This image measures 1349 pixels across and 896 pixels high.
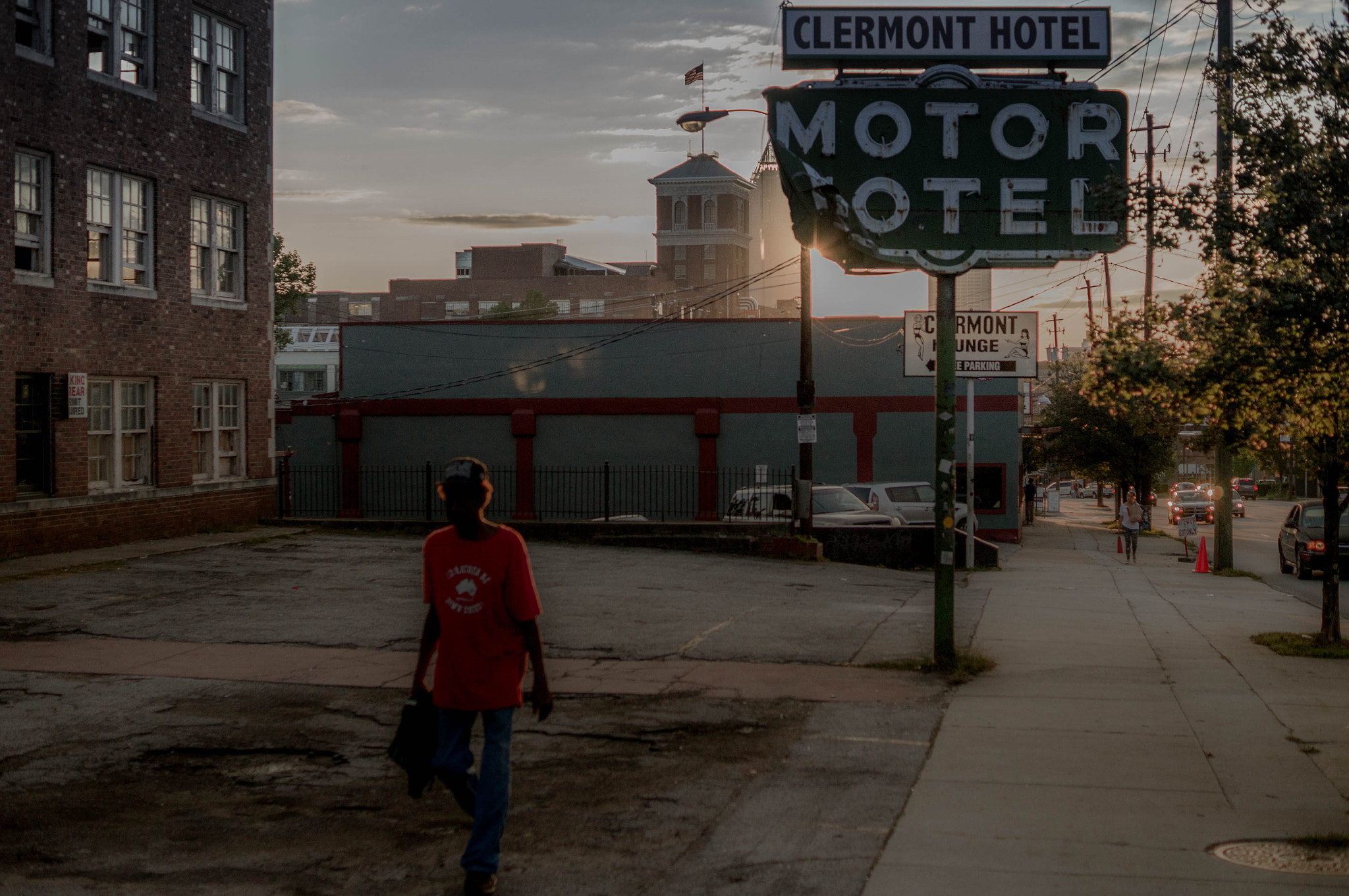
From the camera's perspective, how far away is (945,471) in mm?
9969

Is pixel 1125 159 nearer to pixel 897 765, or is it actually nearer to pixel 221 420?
pixel 897 765

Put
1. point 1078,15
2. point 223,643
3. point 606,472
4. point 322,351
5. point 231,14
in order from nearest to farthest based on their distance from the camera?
point 1078,15 → point 223,643 → point 231,14 → point 606,472 → point 322,351

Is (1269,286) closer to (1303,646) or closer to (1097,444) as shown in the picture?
(1303,646)

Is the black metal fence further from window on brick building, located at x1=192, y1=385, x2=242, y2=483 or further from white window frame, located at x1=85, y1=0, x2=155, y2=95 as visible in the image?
white window frame, located at x1=85, y1=0, x2=155, y2=95

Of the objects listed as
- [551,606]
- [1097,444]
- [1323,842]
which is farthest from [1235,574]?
[1097,444]

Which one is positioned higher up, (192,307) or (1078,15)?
(1078,15)

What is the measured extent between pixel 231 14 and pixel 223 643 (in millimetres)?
14873

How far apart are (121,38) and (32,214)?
353 centimetres

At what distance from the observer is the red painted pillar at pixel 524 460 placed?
3359 centimetres

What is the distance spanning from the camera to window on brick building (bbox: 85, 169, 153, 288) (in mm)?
18906

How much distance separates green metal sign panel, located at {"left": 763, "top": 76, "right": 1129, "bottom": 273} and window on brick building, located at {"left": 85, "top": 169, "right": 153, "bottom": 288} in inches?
517

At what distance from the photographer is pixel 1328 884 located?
5.19m

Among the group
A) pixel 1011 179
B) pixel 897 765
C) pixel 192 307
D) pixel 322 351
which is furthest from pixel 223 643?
pixel 322 351

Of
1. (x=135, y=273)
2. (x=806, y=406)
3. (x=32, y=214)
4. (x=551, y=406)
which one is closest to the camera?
(x=32, y=214)
